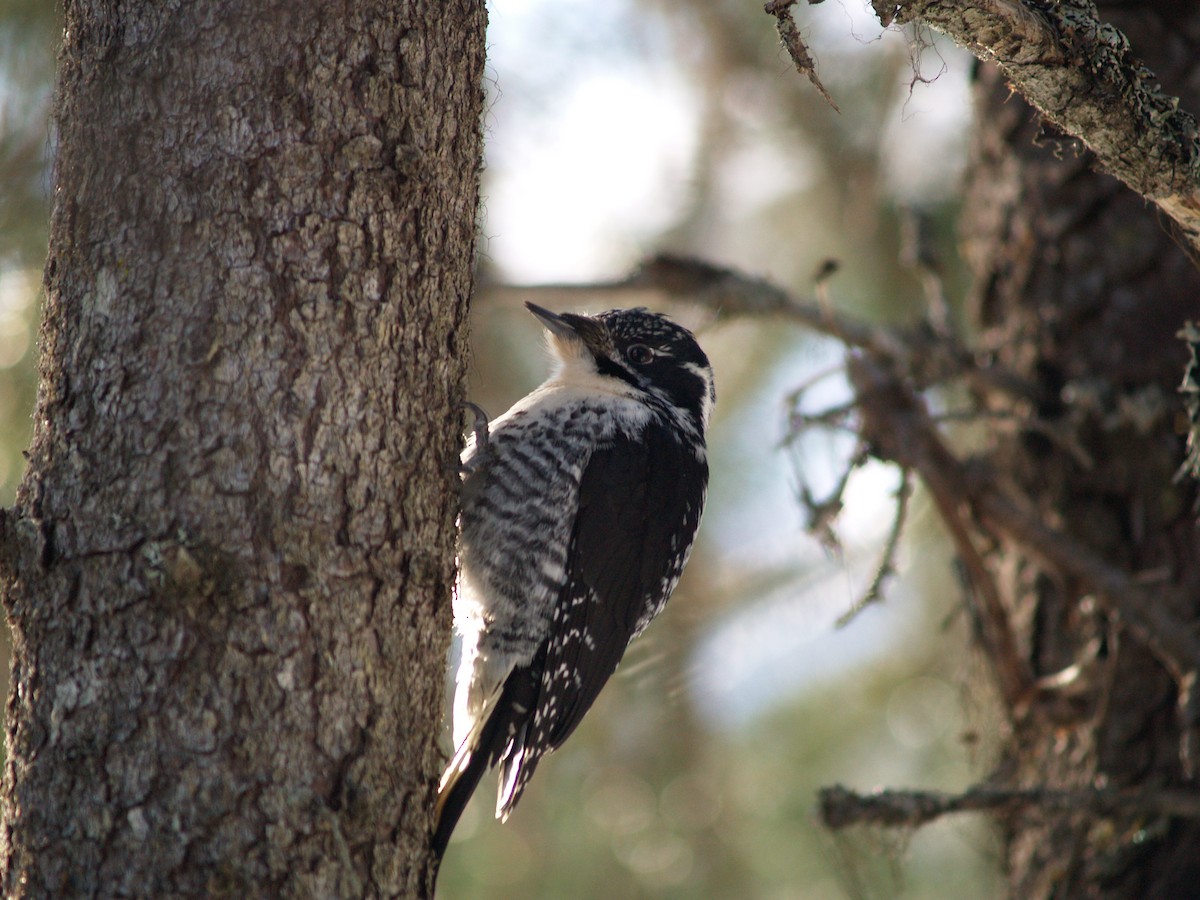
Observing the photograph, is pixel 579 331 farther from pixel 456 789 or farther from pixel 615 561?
pixel 456 789

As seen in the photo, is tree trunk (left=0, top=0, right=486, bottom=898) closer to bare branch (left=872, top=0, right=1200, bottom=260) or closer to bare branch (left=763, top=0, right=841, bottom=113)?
bare branch (left=763, top=0, right=841, bottom=113)

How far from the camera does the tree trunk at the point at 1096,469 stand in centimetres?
327

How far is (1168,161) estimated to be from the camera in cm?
221

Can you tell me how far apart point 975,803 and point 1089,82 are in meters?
1.93

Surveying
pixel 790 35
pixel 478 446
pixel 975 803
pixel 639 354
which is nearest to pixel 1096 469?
pixel 975 803

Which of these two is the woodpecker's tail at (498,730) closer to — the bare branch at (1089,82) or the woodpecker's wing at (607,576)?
the woodpecker's wing at (607,576)

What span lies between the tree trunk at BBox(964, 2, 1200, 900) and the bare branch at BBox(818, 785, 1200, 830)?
0.17 ft

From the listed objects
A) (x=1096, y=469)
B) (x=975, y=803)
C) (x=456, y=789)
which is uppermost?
(x=1096, y=469)

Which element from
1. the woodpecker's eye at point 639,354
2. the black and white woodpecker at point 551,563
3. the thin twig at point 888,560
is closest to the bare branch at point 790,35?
the black and white woodpecker at point 551,563

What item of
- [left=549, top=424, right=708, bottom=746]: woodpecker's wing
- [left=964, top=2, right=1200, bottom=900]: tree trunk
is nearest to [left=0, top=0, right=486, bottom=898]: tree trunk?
[left=549, top=424, right=708, bottom=746]: woodpecker's wing

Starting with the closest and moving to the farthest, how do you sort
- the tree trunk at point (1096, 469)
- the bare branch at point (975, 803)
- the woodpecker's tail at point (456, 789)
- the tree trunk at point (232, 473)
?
1. the tree trunk at point (232, 473)
2. the woodpecker's tail at point (456, 789)
3. the bare branch at point (975, 803)
4. the tree trunk at point (1096, 469)

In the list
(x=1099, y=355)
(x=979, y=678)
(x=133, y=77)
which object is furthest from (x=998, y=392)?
(x=133, y=77)

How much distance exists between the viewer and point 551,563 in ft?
10.6

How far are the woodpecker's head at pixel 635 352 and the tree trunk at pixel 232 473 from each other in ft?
4.83
